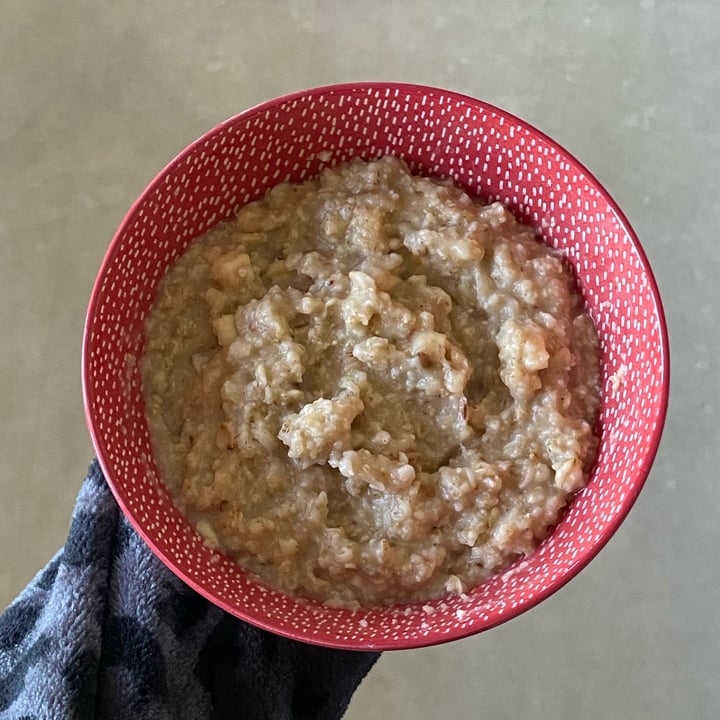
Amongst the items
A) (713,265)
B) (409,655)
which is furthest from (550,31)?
(409,655)

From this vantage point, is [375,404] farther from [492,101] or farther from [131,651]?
[492,101]

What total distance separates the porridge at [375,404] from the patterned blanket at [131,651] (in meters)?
0.20

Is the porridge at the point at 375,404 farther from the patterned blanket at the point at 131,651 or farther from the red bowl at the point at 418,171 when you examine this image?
the patterned blanket at the point at 131,651

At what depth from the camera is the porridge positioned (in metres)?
1.06

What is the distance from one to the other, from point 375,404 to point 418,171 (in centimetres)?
36

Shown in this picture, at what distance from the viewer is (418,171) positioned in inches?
48.7

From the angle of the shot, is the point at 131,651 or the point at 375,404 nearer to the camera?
the point at 375,404

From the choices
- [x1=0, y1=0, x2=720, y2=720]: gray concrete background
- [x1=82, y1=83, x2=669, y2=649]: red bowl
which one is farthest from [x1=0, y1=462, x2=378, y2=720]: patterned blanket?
[x1=0, y1=0, x2=720, y2=720]: gray concrete background

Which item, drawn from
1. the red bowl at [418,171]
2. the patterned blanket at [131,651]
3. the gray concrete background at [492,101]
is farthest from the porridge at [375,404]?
the gray concrete background at [492,101]

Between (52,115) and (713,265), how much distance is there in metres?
1.26

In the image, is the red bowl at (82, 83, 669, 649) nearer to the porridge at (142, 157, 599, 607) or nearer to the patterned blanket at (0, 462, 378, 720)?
the porridge at (142, 157, 599, 607)

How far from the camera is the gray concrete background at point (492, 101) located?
1.61 metres

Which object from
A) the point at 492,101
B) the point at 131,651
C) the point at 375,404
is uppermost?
the point at 492,101

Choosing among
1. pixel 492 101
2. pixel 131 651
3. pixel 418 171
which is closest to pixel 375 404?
pixel 418 171
